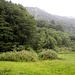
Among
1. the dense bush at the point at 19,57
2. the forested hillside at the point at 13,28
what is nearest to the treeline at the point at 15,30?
the forested hillside at the point at 13,28

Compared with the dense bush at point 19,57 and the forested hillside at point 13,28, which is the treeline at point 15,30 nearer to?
the forested hillside at point 13,28

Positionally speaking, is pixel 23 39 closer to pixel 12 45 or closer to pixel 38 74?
pixel 12 45

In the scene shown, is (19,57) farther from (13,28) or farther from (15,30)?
(15,30)

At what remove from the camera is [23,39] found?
47.4 metres

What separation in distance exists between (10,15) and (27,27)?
5368 millimetres

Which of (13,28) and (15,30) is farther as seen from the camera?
(15,30)

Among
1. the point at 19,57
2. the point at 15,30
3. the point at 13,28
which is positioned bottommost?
the point at 19,57

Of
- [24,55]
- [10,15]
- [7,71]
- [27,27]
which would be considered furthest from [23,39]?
[7,71]

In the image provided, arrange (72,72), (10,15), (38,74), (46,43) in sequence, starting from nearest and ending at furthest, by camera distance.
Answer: (38,74), (72,72), (10,15), (46,43)

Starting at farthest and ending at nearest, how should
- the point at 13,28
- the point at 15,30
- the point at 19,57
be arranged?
the point at 15,30 < the point at 13,28 < the point at 19,57

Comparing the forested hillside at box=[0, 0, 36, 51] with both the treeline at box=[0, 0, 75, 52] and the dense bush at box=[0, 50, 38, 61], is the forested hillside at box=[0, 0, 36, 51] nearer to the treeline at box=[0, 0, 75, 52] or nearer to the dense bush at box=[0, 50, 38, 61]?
the treeline at box=[0, 0, 75, 52]

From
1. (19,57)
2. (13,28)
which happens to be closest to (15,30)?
(13,28)

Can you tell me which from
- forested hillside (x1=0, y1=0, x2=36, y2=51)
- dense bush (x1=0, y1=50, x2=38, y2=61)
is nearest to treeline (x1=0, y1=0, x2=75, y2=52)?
forested hillside (x1=0, y1=0, x2=36, y2=51)

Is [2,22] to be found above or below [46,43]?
above
